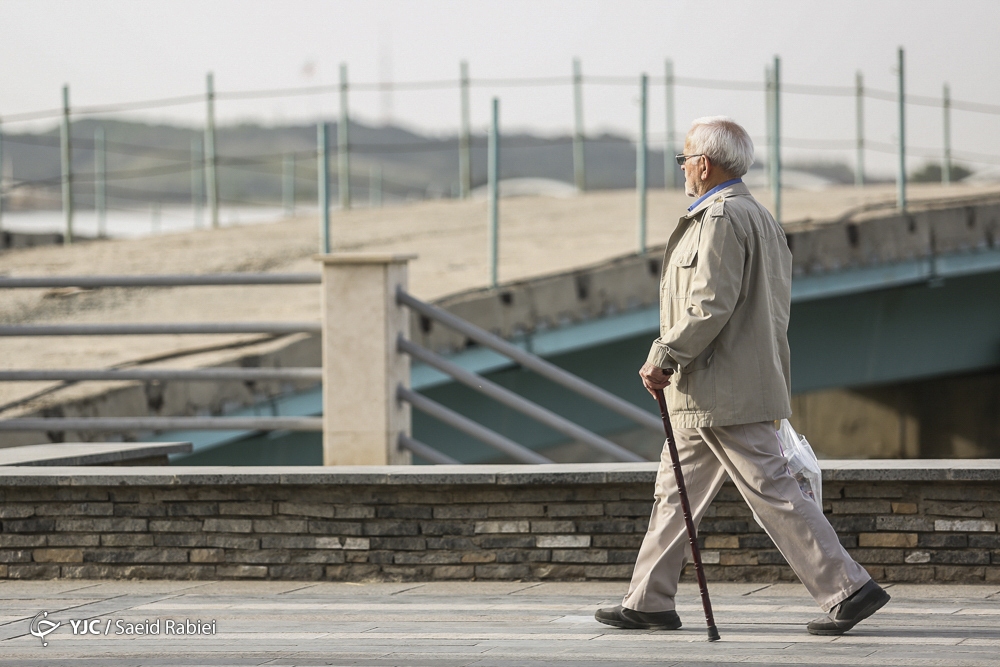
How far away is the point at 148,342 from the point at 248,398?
2.17m

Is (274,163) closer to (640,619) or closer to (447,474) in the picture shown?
(447,474)

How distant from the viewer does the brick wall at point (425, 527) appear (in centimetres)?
518

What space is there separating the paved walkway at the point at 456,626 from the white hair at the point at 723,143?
1.57 metres

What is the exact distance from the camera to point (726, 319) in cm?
427

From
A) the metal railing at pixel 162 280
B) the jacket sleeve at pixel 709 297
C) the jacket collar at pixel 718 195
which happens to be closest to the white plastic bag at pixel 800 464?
the jacket sleeve at pixel 709 297

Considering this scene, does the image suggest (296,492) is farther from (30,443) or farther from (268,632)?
(30,443)

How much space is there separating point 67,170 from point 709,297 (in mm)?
12960

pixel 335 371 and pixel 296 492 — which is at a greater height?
pixel 335 371

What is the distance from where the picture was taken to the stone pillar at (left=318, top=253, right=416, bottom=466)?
659cm

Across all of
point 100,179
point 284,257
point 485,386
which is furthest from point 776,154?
point 100,179

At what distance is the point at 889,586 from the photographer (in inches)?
203

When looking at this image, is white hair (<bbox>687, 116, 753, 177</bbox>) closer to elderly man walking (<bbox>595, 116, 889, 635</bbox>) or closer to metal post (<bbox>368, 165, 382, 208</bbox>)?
elderly man walking (<bbox>595, 116, 889, 635</bbox>)

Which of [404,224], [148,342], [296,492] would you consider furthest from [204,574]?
[404,224]

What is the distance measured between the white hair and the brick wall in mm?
1419
